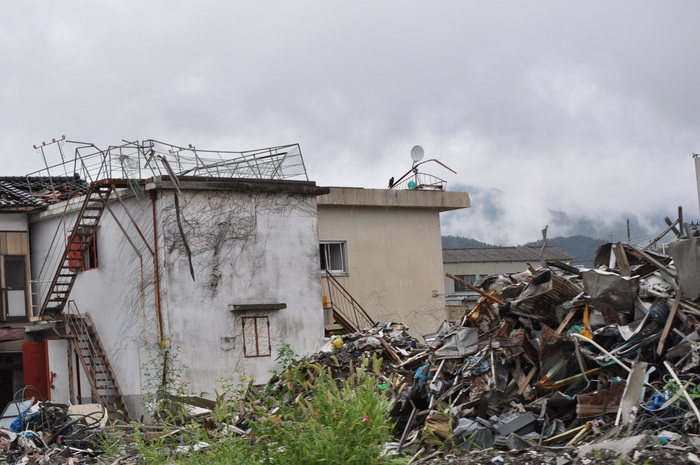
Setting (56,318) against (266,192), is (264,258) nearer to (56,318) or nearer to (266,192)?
(266,192)

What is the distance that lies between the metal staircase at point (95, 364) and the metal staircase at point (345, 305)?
271 inches

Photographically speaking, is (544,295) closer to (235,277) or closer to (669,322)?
(669,322)

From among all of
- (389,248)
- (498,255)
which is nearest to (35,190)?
(389,248)

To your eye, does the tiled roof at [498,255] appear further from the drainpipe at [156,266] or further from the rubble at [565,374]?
the rubble at [565,374]

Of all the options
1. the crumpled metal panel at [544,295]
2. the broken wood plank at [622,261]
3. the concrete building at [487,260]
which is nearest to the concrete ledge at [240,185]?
the crumpled metal panel at [544,295]

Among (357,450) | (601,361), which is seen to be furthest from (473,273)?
(357,450)

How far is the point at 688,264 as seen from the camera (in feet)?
43.0

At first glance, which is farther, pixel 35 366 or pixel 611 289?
pixel 35 366

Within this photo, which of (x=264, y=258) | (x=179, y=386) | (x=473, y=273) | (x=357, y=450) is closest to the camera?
(x=357, y=450)

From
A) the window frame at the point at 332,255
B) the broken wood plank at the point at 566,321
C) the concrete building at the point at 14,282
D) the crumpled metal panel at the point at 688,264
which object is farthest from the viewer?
the window frame at the point at 332,255

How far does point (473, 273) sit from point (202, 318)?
40.6 metres

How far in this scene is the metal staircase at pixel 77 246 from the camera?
23.4 metres

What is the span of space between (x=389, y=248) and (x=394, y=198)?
163cm

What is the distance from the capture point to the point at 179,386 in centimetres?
2166
